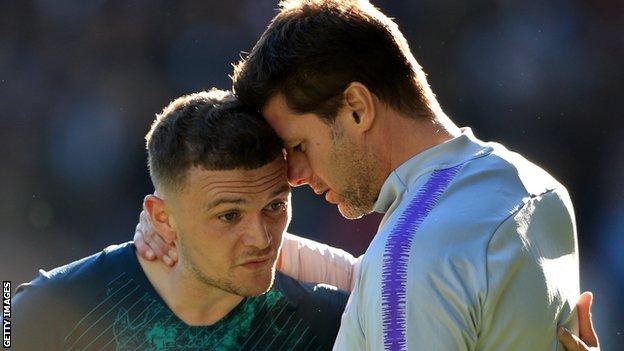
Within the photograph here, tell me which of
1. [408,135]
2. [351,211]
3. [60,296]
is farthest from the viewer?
[60,296]

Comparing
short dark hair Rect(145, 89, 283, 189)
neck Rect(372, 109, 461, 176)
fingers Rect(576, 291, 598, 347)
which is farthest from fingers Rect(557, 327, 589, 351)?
short dark hair Rect(145, 89, 283, 189)

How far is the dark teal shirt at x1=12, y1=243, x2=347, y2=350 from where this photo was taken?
316cm

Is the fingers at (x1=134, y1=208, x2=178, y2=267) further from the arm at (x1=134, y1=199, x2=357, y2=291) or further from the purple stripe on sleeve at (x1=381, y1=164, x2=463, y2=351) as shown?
the purple stripe on sleeve at (x1=381, y1=164, x2=463, y2=351)

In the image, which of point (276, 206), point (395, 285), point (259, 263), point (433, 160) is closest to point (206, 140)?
point (276, 206)

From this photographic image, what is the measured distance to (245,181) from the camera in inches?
122

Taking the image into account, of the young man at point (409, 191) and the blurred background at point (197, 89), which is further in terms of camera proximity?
the blurred background at point (197, 89)

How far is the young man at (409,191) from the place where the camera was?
78.4 inches

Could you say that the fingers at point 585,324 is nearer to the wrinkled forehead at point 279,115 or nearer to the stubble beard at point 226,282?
the wrinkled forehead at point 279,115

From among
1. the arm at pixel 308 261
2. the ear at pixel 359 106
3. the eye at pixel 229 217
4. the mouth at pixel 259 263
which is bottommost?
the arm at pixel 308 261

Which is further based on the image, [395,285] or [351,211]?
[351,211]

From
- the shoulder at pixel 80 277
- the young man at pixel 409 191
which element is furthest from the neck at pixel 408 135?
the shoulder at pixel 80 277

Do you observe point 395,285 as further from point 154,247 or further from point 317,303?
point 154,247

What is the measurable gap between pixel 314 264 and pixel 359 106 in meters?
1.10

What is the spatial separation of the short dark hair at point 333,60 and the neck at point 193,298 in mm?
825
